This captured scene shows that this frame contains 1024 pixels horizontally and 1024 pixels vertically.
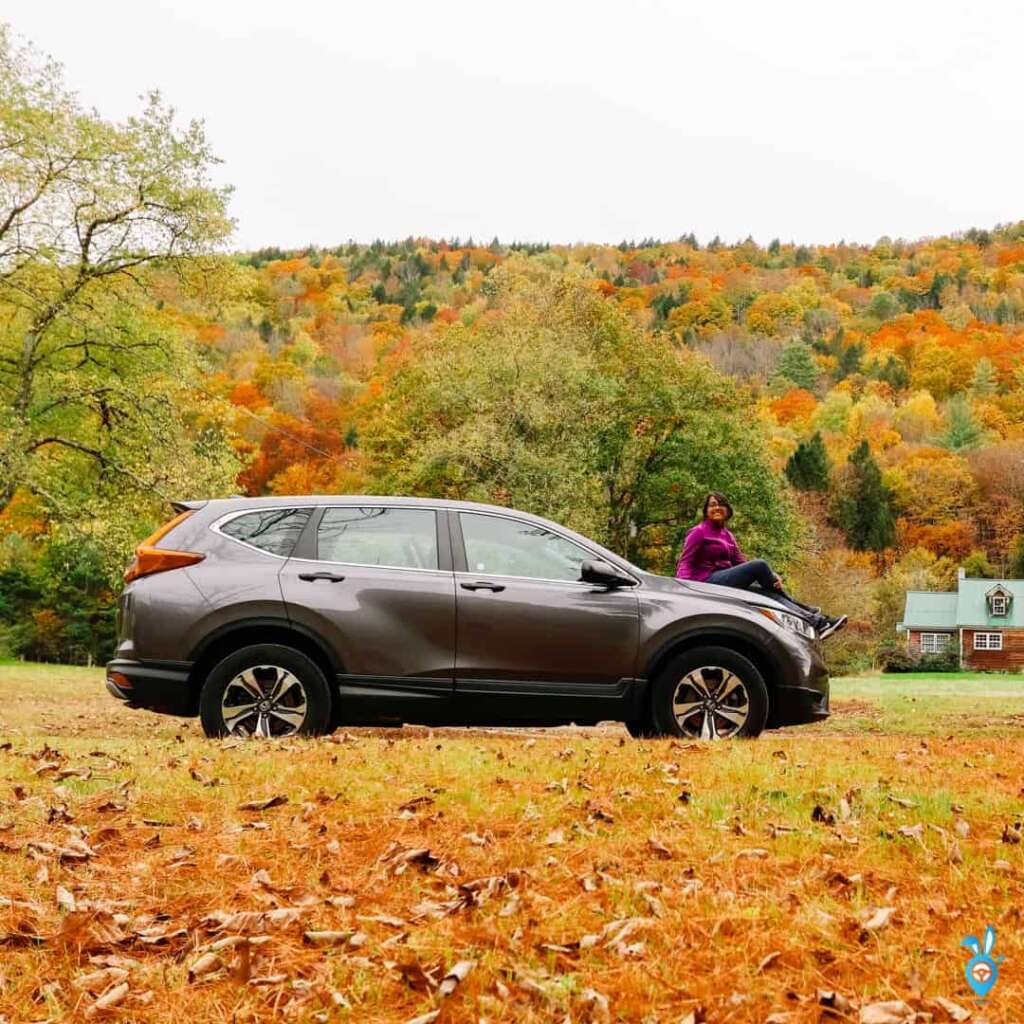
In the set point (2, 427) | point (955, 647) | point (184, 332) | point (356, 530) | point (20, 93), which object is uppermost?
point (20, 93)

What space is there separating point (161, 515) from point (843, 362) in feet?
267

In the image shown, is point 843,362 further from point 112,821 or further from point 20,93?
point 112,821

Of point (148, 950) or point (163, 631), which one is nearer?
point (148, 950)

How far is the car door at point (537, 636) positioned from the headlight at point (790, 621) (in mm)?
1072

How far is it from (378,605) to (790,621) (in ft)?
10.4

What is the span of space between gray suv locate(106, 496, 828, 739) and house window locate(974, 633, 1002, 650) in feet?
214

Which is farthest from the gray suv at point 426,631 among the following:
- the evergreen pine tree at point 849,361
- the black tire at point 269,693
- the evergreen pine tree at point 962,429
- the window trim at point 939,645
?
the evergreen pine tree at point 849,361

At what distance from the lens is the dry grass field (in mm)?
3566

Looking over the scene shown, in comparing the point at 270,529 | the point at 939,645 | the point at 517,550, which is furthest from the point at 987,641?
the point at 270,529

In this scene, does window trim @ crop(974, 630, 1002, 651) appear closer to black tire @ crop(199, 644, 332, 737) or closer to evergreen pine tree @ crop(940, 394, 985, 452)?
evergreen pine tree @ crop(940, 394, 985, 452)

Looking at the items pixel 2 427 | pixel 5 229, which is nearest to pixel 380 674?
pixel 2 427

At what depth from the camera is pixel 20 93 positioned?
21266 mm

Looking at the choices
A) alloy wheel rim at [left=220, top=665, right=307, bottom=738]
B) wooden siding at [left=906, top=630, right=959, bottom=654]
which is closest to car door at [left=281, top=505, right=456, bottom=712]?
alloy wheel rim at [left=220, top=665, right=307, bottom=738]

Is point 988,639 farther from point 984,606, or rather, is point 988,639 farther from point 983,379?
point 983,379
